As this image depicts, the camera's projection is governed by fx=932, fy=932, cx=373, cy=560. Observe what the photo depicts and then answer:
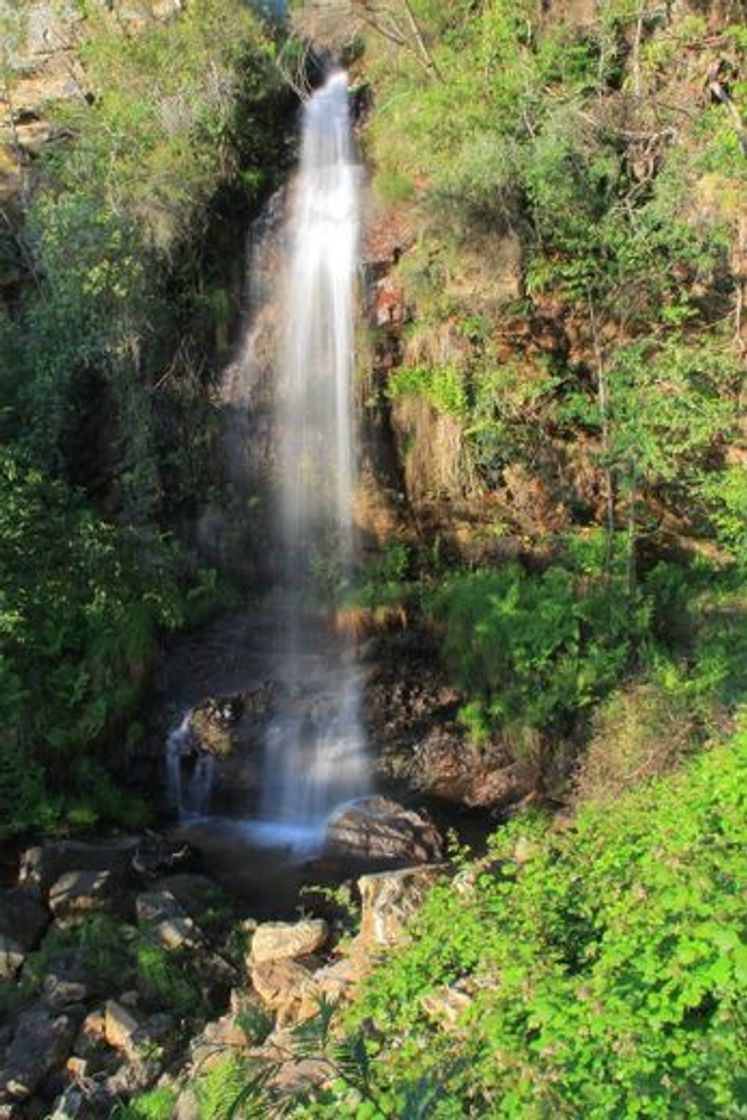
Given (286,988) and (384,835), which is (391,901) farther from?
(384,835)

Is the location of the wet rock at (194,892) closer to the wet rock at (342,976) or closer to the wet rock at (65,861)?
the wet rock at (65,861)

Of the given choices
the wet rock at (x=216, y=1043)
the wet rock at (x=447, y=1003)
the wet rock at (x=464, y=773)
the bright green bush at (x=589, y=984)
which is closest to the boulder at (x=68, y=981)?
the wet rock at (x=216, y=1043)

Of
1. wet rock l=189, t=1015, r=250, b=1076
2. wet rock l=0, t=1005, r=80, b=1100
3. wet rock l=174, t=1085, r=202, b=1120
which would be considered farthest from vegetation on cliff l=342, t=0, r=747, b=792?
wet rock l=174, t=1085, r=202, b=1120

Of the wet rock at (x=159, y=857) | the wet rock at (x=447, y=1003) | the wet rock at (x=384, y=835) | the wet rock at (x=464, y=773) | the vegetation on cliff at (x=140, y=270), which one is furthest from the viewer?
the vegetation on cliff at (x=140, y=270)

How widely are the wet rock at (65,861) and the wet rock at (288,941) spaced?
2.05m

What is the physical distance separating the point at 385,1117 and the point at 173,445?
12793 mm

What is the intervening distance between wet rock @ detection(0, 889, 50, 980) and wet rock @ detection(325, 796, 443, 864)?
2839 mm

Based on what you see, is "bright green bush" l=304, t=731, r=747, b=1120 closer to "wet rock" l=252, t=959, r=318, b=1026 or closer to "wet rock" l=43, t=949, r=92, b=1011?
"wet rock" l=252, t=959, r=318, b=1026

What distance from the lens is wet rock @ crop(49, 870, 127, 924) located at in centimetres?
849

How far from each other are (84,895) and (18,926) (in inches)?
23.7

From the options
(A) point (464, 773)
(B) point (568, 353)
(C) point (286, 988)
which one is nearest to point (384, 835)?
(A) point (464, 773)

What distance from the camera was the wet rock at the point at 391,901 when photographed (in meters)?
6.76

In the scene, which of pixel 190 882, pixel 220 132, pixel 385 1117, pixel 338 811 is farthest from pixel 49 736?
pixel 220 132

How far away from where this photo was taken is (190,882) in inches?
353
